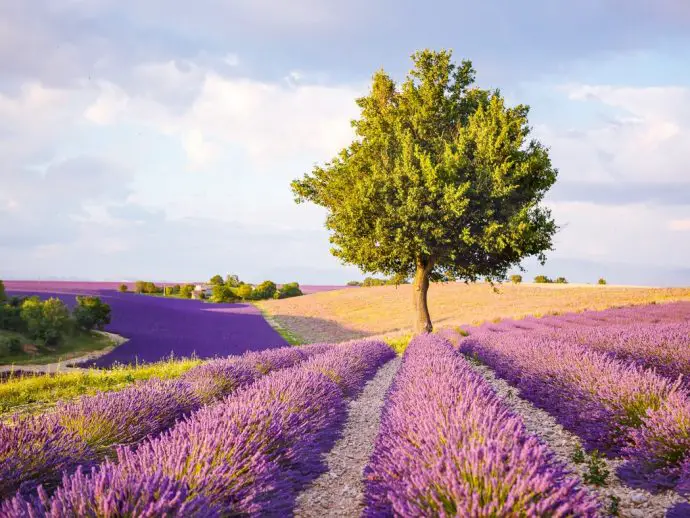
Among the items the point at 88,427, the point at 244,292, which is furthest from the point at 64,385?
the point at 244,292

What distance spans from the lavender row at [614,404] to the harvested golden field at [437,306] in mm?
12209

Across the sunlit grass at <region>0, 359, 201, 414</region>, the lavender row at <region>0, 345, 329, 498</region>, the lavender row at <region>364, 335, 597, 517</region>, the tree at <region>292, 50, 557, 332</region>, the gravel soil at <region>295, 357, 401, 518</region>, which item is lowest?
the sunlit grass at <region>0, 359, 201, 414</region>

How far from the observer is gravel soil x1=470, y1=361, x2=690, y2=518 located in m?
3.71

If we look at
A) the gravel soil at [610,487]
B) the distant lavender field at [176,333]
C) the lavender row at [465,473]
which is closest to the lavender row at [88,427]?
the lavender row at [465,473]

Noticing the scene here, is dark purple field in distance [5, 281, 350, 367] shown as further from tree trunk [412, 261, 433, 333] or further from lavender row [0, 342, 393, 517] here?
lavender row [0, 342, 393, 517]

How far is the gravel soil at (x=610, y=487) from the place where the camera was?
3.71 meters

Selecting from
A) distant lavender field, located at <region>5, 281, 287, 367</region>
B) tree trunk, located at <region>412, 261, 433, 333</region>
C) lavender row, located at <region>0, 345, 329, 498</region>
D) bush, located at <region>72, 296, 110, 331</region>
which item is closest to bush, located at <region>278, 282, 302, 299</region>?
distant lavender field, located at <region>5, 281, 287, 367</region>

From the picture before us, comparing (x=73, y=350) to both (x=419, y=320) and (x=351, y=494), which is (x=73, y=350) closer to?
(x=419, y=320)

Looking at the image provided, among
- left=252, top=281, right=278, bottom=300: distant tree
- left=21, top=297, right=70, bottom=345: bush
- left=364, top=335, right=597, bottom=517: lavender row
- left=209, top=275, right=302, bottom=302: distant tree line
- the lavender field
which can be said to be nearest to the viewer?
left=364, top=335, right=597, bottom=517: lavender row

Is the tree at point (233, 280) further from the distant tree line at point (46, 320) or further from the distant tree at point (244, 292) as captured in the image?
the distant tree line at point (46, 320)

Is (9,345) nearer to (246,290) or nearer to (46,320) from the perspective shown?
(46,320)

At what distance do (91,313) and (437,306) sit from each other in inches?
780

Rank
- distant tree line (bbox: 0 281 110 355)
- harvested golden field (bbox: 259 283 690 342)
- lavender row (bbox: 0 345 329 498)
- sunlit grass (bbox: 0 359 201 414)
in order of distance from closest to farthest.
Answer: lavender row (bbox: 0 345 329 498)
sunlit grass (bbox: 0 359 201 414)
distant tree line (bbox: 0 281 110 355)
harvested golden field (bbox: 259 283 690 342)

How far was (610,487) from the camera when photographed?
4.26m
